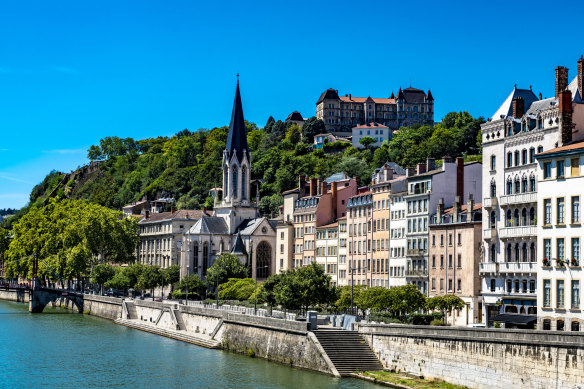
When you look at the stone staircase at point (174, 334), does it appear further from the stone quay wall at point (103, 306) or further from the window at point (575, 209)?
the window at point (575, 209)

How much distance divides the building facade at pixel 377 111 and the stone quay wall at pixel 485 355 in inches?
5571

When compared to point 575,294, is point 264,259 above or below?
above

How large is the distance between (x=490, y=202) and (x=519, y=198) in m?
3.37

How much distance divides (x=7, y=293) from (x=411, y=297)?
3491 inches

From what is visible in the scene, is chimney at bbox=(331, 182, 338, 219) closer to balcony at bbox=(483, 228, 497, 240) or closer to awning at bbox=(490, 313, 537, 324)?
balcony at bbox=(483, 228, 497, 240)

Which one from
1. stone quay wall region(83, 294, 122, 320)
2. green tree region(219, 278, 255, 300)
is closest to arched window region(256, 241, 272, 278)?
green tree region(219, 278, 255, 300)

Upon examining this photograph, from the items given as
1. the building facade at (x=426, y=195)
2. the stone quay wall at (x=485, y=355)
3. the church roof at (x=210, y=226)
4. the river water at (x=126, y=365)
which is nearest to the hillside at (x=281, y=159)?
the church roof at (x=210, y=226)

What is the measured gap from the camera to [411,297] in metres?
57.9

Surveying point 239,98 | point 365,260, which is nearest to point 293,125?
point 239,98

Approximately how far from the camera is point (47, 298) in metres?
102

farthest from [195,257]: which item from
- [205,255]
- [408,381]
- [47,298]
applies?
[408,381]

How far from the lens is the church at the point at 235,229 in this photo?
371 feet

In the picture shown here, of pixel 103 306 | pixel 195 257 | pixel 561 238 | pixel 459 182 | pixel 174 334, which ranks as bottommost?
pixel 174 334

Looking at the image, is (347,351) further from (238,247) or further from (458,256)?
(238,247)
